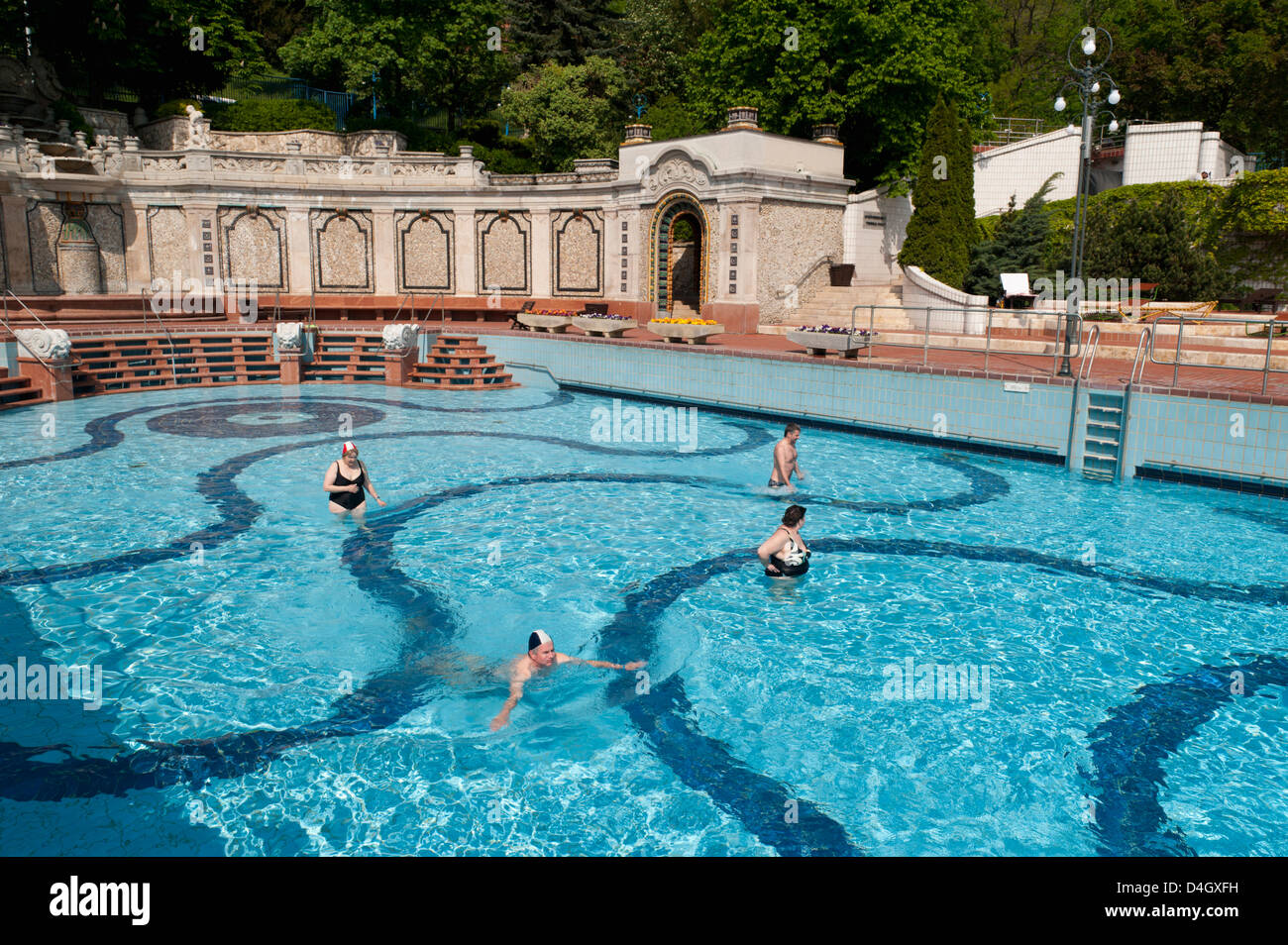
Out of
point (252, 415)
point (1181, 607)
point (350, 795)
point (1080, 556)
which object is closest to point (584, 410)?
point (252, 415)

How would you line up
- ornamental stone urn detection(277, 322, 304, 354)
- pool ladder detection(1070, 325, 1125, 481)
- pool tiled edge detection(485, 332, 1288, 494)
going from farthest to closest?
ornamental stone urn detection(277, 322, 304, 354) < pool ladder detection(1070, 325, 1125, 481) < pool tiled edge detection(485, 332, 1288, 494)

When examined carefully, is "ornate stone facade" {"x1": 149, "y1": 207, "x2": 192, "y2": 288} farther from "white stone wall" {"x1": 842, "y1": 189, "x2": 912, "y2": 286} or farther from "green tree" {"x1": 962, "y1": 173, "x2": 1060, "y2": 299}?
"green tree" {"x1": 962, "y1": 173, "x2": 1060, "y2": 299}

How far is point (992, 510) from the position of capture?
13.5 meters

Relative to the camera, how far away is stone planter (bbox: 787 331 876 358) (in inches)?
797

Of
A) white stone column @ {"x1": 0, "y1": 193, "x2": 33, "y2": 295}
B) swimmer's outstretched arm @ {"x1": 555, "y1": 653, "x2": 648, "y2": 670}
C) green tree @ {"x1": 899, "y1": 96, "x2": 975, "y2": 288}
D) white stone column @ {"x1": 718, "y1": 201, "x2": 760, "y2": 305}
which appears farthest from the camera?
green tree @ {"x1": 899, "y1": 96, "x2": 975, "y2": 288}

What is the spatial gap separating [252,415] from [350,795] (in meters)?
15.6

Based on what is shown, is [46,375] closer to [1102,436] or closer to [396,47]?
[1102,436]

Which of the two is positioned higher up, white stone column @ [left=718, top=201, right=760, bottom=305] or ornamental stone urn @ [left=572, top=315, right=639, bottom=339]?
white stone column @ [left=718, top=201, right=760, bottom=305]

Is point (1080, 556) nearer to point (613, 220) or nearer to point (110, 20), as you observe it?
point (613, 220)

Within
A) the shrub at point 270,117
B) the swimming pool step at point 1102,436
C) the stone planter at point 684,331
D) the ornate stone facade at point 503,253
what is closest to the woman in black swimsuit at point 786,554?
the swimming pool step at point 1102,436

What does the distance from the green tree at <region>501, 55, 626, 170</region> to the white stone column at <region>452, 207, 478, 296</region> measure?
23.4ft

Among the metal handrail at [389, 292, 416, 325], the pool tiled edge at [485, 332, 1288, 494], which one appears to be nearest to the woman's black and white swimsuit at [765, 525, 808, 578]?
the pool tiled edge at [485, 332, 1288, 494]

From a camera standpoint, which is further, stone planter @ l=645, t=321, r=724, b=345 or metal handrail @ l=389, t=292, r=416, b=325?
metal handrail @ l=389, t=292, r=416, b=325

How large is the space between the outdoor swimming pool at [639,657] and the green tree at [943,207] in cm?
1640
